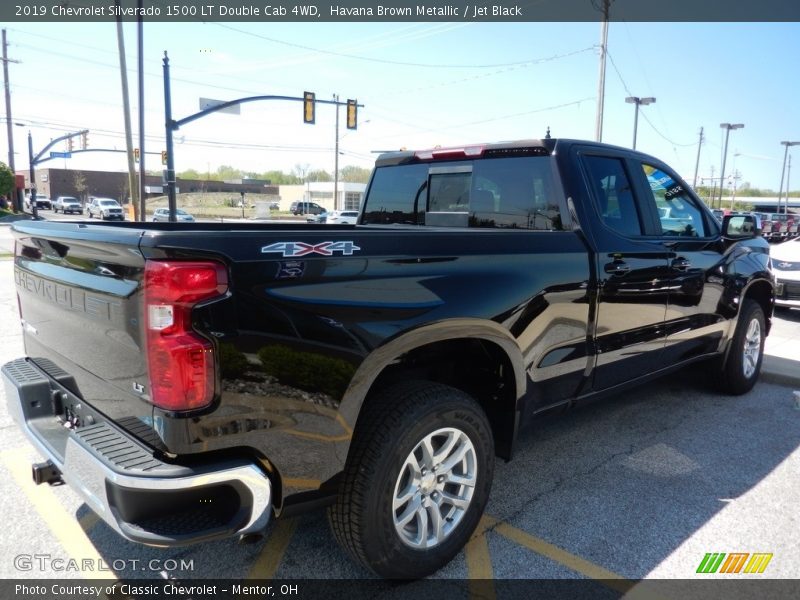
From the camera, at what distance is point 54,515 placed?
118 inches

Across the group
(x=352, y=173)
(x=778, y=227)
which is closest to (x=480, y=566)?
(x=778, y=227)

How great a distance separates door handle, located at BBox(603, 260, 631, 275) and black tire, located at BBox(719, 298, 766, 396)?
2.13 metres

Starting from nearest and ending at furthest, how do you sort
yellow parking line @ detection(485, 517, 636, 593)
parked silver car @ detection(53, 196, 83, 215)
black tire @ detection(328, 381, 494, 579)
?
black tire @ detection(328, 381, 494, 579)
yellow parking line @ detection(485, 517, 636, 593)
parked silver car @ detection(53, 196, 83, 215)

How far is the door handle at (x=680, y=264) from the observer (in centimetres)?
387

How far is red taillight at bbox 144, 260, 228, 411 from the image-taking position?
183 cm

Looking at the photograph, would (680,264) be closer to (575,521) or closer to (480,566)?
(575,521)

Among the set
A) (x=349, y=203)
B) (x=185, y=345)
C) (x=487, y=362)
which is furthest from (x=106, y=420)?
(x=349, y=203)

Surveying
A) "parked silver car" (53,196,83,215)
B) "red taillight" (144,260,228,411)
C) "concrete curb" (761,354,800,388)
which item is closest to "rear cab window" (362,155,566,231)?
"red taillight" (144,260,228,411)

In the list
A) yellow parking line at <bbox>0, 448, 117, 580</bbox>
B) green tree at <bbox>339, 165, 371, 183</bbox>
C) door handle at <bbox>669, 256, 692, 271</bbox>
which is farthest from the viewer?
green tree at <bbox>339, 165, 371, 183</bbox>

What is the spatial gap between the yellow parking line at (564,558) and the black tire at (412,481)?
1.11 feet

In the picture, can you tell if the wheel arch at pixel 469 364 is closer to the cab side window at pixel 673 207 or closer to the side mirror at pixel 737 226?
the cab side window at pixel 673 207

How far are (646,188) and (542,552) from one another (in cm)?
243

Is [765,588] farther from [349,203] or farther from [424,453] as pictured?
[349,203]

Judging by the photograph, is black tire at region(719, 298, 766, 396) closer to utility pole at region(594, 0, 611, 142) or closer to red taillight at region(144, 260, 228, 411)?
red taillight at region(144, 260, 228, 411)
